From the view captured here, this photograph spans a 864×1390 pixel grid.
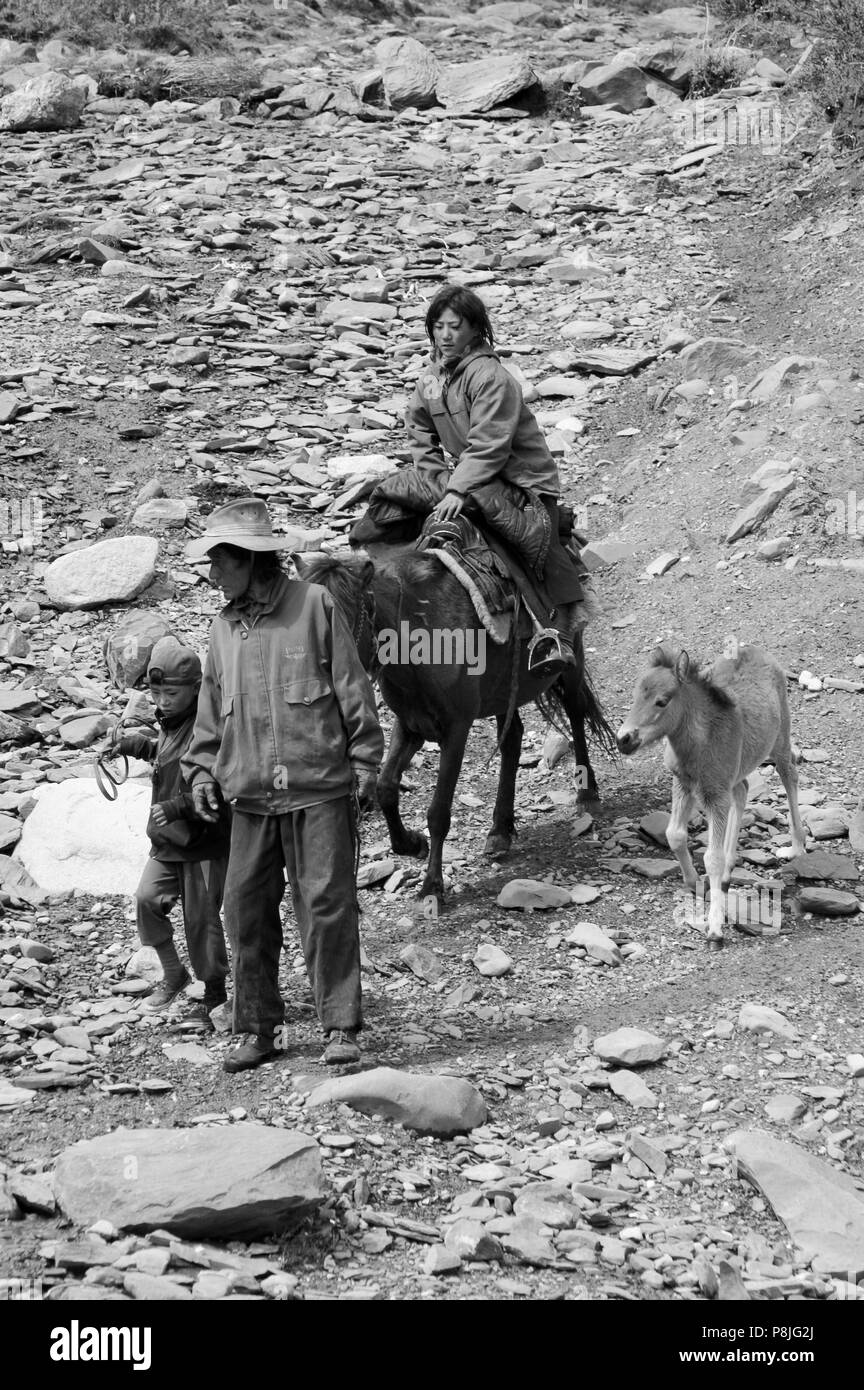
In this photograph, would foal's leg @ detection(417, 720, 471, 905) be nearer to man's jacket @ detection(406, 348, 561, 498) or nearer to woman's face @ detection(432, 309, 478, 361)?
man's jacket @ detection(406, 348, 561, 498)

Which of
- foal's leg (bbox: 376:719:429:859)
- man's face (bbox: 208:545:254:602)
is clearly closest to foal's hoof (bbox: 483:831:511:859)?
foal's leg (bbox: 376:719:429:859)

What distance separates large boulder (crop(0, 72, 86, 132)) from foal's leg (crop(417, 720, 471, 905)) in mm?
18086

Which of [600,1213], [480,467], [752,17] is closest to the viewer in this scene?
[600,1213]

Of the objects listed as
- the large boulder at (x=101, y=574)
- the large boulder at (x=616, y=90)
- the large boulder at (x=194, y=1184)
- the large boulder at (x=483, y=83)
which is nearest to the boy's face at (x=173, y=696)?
the large boulder at (x=194, y=1184)

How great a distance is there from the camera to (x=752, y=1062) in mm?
5945

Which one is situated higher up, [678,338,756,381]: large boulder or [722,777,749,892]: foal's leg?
[678,338,756,381]: large boulder

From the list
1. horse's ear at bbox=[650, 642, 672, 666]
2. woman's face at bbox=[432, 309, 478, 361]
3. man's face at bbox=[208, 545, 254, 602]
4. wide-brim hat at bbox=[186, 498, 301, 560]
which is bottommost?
horse's ear at bbox=[650, 642, 672, 666]

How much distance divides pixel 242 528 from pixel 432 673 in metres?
2.30

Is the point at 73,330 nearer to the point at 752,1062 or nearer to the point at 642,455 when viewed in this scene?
the point at 642,455

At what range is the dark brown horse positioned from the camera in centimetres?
734

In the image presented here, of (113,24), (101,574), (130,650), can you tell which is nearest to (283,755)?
(130,650)

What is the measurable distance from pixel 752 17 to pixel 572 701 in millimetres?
21012

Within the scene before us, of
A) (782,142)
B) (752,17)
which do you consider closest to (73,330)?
(782,142)

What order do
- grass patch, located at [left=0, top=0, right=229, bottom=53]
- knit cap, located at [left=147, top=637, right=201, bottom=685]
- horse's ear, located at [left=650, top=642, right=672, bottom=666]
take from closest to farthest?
knit cap, located at [left=147, top=637, right=201, bottom=685] → horse's ear, located at [left=650, top=642, right=672, bottom=666] → grass patch, located at [left=0, top=0, right=229, bottom=53]
